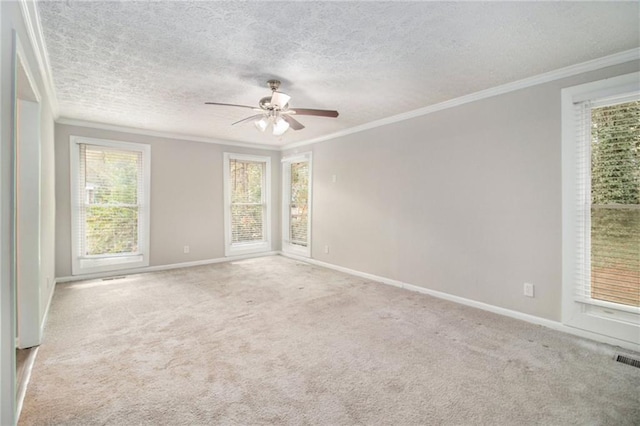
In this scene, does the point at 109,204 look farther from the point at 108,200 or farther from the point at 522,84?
the point at 522,84

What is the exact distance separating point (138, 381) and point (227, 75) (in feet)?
8.57

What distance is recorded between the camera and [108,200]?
4883mm

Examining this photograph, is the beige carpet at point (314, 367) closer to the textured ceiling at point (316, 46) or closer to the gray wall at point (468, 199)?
the gray wall at point (468, 199)

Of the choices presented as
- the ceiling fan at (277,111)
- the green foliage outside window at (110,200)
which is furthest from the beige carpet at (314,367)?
the ceiling fan at (277,111)

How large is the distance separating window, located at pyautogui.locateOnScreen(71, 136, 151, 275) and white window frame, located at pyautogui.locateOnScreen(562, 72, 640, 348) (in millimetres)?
5676

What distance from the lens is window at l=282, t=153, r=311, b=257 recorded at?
20.1ft

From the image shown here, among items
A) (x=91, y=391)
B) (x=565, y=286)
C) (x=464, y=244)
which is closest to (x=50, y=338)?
(x=91, y=391)

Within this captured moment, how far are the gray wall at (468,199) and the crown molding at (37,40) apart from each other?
12.4ft

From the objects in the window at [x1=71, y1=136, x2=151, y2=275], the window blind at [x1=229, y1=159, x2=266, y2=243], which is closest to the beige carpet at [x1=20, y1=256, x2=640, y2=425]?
the window at [x1=71, y1=136, x2=151, y2=275]

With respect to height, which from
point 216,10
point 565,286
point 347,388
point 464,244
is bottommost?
point 347,388

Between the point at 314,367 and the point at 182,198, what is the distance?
4376 millimetres

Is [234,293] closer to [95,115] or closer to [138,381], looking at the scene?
[138,381]

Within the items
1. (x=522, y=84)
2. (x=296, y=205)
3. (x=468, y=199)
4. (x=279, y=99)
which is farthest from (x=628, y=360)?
(x=296, y=205)

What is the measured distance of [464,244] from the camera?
3596mm
